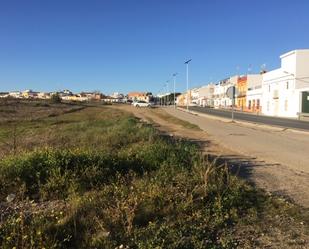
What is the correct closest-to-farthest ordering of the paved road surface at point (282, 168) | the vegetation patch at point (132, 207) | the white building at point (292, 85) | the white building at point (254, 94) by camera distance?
the vegetation patch at point (132, 207), the paved road surface at point (282, 168), the white building at point (292, 85), the white building at point (254, 94)

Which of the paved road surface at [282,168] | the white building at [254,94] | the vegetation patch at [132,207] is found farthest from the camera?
the white building at [254,94]

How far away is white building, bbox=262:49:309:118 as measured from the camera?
2687 inches

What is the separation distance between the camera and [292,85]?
7244cm

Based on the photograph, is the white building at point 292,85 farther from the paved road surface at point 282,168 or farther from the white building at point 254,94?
the paved road surface at point 282,168

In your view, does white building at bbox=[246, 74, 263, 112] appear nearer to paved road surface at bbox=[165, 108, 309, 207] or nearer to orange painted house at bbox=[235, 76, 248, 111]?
orange painted house at bbox=[235, 76, 248, 111]

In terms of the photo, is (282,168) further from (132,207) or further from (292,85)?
(292,85)

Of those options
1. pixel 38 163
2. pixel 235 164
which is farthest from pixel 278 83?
pixel 38 163

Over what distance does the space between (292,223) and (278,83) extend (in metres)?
77.0

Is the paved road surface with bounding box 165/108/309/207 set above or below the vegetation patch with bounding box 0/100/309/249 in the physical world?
below

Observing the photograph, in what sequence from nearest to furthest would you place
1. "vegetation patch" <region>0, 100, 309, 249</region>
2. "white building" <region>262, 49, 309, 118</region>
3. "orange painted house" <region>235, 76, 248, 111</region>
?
"vegetation patch" <region>0, 100, 309, 249</region>
"white building" <region>262, 49, 309, 118</region>
"orange painted house" <region>235, 76, 248, 111</region>

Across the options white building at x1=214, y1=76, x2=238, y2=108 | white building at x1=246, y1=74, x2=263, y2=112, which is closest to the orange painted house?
white building at x1=246, y1=74, x2=263, y2=112

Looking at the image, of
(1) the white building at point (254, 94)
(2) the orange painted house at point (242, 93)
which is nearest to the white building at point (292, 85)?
Result: (1) the white building at point (254, 94)

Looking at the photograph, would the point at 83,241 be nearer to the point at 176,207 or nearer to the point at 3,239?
the point at 3,239

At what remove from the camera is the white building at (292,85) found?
6825 centimetres
